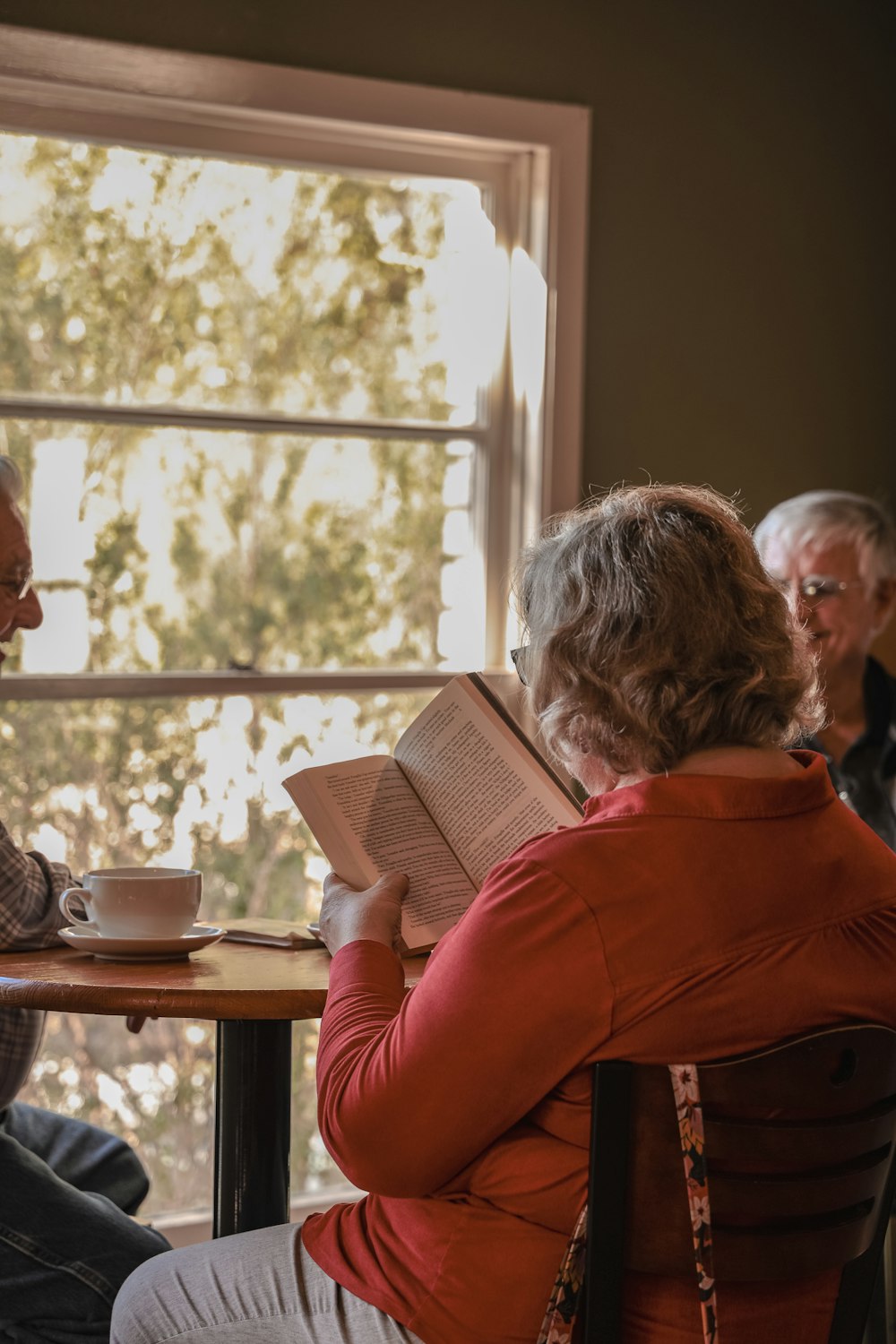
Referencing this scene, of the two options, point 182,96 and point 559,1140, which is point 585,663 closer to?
point 559,1140

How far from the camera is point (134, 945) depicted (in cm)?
158

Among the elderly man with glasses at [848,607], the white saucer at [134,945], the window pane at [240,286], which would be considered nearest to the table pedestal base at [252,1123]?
the white saucer at [134,945]

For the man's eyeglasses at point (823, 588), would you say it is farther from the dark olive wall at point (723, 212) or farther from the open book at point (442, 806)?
the open book at point (442, 806)

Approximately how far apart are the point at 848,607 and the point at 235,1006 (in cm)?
164

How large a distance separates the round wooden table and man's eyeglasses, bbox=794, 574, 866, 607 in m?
1.34

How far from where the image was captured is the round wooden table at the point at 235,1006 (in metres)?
1.44

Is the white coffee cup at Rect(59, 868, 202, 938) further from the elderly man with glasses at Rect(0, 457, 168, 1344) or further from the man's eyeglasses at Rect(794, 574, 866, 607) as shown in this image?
the man's eyeglasses at Rect(794, 574, 866, 607)

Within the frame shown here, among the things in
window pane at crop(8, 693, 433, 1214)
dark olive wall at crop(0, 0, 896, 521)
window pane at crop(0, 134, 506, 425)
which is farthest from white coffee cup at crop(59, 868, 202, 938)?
dark olive wall at crop(0, 0, 896, 521)

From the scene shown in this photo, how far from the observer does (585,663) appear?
1.25m

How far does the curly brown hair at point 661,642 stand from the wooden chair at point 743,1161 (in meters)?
0.28

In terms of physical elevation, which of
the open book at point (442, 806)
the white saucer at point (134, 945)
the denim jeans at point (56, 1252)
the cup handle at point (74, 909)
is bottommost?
the denim jeans at point (56, 1252)

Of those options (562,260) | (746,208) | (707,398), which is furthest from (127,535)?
(746,208)

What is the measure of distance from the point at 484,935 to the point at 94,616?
1700 mm

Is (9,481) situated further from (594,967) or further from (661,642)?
(594,967)
